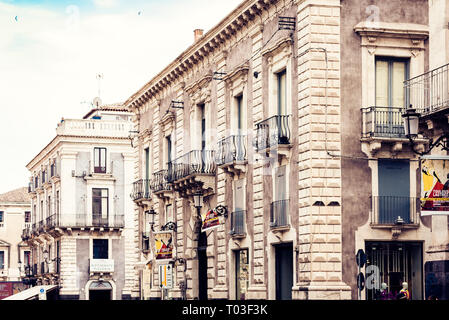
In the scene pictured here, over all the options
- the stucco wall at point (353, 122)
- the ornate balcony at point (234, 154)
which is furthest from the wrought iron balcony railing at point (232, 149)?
the stucco wall at point (353, 122)

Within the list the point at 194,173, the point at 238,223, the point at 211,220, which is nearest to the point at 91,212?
the point at 194,173

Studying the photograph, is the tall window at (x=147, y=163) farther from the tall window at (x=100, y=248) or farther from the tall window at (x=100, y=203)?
the tall window at (x=100, y=248)

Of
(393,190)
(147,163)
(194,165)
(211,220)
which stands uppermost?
(147,163)

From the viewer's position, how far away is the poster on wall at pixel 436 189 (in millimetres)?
19594

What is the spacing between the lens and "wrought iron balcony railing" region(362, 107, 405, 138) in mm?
28828

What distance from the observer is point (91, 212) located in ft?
225

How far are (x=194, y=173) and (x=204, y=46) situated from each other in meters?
5.33

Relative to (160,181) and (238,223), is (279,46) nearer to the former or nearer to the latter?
(238,223)

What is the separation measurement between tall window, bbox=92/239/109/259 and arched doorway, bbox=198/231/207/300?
28.8 m

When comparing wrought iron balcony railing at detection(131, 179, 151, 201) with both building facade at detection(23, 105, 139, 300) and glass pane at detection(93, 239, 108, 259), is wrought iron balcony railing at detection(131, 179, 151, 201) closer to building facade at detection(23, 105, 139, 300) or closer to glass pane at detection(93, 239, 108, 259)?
building facade at detection(23, 105, 139, 300)

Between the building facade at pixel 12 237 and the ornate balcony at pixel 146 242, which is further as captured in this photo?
the building facade at pixel 12 237

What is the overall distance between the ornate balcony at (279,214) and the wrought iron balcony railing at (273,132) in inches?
74.4

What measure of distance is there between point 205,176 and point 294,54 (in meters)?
9.13
